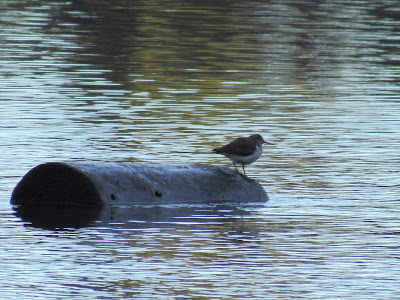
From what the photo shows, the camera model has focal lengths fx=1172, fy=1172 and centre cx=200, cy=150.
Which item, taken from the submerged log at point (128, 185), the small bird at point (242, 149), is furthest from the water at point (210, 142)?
the small bird at point (242, 149)

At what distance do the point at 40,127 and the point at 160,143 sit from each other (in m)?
2.64

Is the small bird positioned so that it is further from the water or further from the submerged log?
the water

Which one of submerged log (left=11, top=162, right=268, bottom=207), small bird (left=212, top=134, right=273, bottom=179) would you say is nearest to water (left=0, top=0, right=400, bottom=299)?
submerged log (left=11, top=162, right=268, bottom=207)

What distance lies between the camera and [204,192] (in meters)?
14.6

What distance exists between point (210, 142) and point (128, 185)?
5.89m

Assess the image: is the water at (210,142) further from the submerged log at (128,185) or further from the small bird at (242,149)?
the small bird at (242,149)

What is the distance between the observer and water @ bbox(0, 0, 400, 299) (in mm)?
10789

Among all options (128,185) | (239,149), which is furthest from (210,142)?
(128,185)

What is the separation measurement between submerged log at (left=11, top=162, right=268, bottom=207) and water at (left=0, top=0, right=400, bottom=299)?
0.27 meters

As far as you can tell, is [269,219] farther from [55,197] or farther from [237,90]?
[237,90]

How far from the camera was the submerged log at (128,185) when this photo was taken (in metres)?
13.8

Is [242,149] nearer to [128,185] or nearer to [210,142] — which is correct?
[128,185]

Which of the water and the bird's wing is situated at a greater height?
the bird's wing

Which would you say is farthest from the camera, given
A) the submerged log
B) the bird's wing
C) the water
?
the bird's wing
